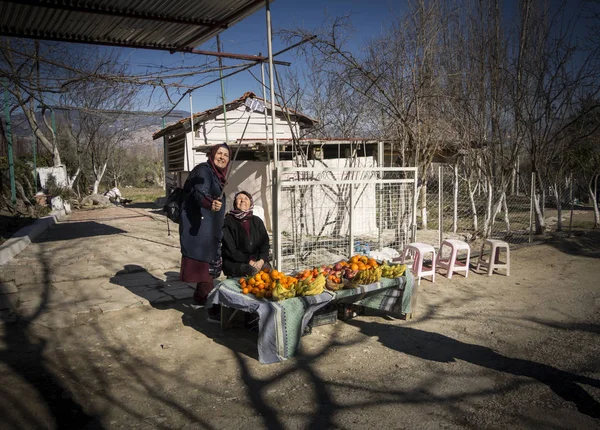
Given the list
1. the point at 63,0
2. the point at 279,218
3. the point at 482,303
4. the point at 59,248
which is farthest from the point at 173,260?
the point at 482,303

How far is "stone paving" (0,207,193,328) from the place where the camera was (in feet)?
17.2

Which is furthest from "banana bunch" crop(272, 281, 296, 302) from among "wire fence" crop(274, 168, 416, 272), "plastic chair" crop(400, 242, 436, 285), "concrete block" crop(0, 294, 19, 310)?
"concrete block" crop(0, 294, 19, 310)

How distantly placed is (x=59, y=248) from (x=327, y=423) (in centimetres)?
784

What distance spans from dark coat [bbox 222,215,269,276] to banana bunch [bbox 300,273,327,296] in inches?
35.0

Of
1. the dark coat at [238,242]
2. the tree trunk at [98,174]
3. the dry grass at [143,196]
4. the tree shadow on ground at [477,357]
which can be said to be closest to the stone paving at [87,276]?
the dark coat at [238,242]

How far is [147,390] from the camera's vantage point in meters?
3.38

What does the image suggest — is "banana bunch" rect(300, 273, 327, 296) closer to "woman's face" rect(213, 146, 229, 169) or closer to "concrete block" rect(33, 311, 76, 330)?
"woman's face" rect(213, 146, 229, 169)

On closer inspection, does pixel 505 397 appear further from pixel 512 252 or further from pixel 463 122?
pixel 463 122

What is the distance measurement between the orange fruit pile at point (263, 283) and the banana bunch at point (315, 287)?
0.16m

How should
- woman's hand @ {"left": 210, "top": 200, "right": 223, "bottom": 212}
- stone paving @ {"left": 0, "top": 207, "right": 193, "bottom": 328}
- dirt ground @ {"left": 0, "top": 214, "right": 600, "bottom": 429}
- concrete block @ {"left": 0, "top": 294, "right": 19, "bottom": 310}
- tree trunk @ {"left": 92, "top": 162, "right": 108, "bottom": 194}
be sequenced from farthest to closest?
1. tree trunk @ {"left": 92, "top": 162, "right": 108, "bottom": 194}
2. stone paving @ {"left": 0, "top": 207, "right": 193, "bottom": 328}
3. concrete block @ {"left": 0, "top": 294, "right": 19, "bottom": 310}
4. woman's hand @ {"left": 210, "top": 200, "right": 223, "bottom": 212}
5. dirt ground @ {"left": 0, "top": 214, "right": 600, "bottom": 429}

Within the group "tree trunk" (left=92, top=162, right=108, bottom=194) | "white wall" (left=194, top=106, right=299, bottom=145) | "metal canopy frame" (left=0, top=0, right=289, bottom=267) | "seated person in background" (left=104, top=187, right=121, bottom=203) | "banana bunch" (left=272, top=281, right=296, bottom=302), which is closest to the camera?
"banana bunch" (left=272, top=281, right=296, bottom=302)

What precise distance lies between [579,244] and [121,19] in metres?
9.67

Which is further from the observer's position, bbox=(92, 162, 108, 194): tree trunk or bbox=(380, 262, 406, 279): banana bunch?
bbox=(92, 162, 108, 194): tree trunk

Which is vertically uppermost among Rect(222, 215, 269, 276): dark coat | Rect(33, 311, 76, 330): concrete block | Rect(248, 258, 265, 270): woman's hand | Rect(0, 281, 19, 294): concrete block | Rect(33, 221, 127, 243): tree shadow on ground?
Rect(222, 215, 269, 276): dark coat
